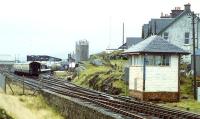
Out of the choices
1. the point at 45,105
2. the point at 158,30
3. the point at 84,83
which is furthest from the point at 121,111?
the point at 158,30

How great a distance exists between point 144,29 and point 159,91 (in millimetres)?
42380

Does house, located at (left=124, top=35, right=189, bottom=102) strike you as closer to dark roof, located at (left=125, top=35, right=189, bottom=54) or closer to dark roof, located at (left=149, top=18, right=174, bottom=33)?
dark roof, located at (left=125, top=35, right=189, bottom=54)

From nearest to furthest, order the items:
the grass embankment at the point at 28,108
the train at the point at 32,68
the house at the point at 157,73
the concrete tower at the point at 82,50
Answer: the grass embankment at the point at 28,108
the house at the point at 157,73
the train at the point at 32,68
the concrete tower at the point at 82,50

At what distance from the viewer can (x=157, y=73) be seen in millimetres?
36812

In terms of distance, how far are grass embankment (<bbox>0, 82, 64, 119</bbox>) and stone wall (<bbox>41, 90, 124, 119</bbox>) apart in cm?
51

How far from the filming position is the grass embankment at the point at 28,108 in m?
29.1

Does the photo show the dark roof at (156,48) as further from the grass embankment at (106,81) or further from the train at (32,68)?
the train at (32,68)

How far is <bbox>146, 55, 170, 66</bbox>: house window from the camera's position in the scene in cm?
3706

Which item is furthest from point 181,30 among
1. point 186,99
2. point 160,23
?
point 186,99

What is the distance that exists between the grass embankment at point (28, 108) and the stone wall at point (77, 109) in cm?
51

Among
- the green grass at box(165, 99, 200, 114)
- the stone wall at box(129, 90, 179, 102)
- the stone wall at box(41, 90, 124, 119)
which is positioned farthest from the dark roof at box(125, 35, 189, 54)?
the stone wall at box(41, 90, 124, 119)

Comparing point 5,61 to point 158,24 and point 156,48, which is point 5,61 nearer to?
point 158,24

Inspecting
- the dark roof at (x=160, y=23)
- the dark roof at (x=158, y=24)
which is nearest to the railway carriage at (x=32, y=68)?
the dark roof at (x=158, y=24)

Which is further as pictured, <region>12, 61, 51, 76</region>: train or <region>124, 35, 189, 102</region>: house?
<region>12, 61, 51, 76</region>: train
